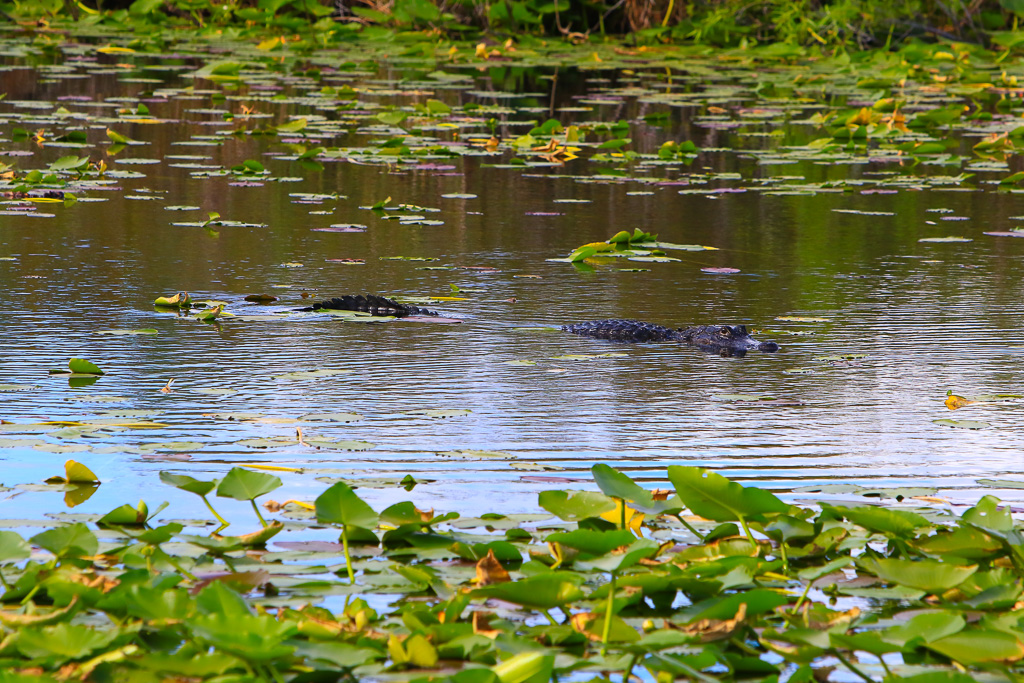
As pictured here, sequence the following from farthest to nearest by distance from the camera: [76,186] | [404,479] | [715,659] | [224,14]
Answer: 1. [224,14]
2. [76,186]
3. [404,479]
4. [715,659]

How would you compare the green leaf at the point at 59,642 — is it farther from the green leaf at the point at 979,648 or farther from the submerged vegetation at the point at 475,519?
the green leaf at the point at 979,648

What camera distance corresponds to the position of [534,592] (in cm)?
172

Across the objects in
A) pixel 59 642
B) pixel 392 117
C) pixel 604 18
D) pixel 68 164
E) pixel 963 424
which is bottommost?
pixel 963 424

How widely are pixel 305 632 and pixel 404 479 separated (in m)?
0.70

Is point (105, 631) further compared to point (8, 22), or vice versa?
point (8, 22)

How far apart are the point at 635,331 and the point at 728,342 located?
259 mm

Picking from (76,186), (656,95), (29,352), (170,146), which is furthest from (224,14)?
(29,352)

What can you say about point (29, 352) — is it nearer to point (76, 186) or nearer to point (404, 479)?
point (404, 479)

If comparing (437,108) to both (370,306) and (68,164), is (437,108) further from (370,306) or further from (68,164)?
(370,306)

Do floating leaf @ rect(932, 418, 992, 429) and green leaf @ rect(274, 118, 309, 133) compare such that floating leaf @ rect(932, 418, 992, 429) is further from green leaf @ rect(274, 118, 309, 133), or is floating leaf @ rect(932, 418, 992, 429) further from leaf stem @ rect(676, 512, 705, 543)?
green leaf @ rect(274, 118, 309, 133)

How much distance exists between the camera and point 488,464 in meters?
2.45

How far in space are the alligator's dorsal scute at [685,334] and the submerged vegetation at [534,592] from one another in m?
1.18

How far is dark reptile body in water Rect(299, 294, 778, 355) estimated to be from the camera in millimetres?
3373

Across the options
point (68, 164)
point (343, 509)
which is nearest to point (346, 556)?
point (343, 509)
